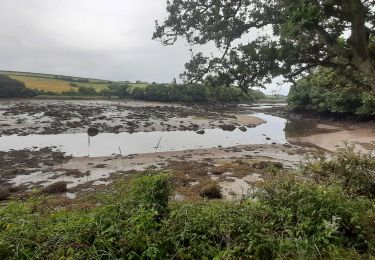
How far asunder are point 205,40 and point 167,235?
8.97 metres

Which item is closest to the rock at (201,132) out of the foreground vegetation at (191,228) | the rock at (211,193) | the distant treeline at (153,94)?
the rock at (211,193)

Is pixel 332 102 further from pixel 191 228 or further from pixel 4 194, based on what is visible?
pixel 191 228

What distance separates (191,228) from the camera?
16.7 ft

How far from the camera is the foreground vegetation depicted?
4.46 m

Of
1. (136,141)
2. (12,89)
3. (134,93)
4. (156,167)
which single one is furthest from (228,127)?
(12,89)

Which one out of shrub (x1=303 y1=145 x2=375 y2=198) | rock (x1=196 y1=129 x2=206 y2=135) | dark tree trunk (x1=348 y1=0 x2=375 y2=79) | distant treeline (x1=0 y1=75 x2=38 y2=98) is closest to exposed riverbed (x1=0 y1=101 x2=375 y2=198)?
rock (x1=196 y1=129 x2=206 y2=135)

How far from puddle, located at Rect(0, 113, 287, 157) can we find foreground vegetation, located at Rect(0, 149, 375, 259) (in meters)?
24.0

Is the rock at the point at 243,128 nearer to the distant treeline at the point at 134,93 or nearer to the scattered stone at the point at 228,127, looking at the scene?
the scattered stone at the point at 228,127

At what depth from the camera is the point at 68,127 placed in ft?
150

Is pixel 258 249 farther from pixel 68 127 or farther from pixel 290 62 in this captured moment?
pixel 68 127

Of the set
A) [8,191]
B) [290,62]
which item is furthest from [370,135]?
[8,191]

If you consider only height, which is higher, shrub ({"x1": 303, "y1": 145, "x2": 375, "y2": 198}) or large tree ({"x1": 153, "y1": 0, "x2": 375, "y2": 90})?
large tree ({"x1": 153, "y1": 0, "x2": 375, "y2": 90})

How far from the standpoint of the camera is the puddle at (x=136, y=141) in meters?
33.4

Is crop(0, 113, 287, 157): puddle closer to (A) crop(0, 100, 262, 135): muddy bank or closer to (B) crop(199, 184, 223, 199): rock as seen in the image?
(A) crop(0, 100, 262, 135): muddy bank
